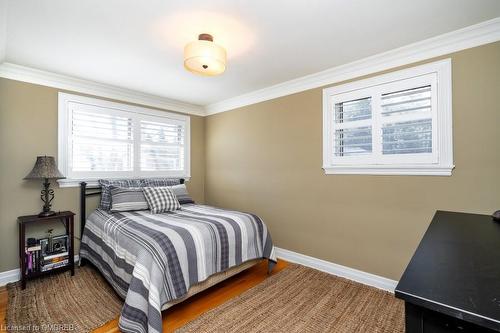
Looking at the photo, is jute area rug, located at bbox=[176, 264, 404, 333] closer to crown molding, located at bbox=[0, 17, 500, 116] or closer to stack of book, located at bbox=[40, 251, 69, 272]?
stack of book, located at bbox=[40, 251, 69, 272]

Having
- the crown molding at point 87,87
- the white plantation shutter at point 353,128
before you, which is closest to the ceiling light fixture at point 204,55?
the white plantation shutter at point 353,128

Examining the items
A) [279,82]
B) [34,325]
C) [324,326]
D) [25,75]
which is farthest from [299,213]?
[25,75]

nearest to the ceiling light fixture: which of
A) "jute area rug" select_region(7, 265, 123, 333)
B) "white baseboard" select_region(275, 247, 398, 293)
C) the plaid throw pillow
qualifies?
the plaid throw pillow

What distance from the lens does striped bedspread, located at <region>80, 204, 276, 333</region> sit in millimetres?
1812

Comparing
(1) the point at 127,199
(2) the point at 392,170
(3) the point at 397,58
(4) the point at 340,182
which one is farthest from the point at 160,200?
(3) the point at 397,58

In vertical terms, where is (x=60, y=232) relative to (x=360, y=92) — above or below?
below

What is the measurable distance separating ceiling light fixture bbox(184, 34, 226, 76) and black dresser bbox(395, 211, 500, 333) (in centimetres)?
189

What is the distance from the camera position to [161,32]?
6.94 feet

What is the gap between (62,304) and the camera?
88.4 inches

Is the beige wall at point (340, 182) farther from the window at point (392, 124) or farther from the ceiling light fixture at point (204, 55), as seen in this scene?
the ceiling light fixture at point (204, 55)

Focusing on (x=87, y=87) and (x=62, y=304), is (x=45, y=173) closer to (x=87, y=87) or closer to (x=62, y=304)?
(x=87, y=87)

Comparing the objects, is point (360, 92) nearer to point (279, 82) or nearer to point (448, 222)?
point (279, 82)

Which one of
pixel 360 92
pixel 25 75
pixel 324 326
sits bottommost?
pixel 324 326

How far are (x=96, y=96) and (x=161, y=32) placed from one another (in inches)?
74.5
